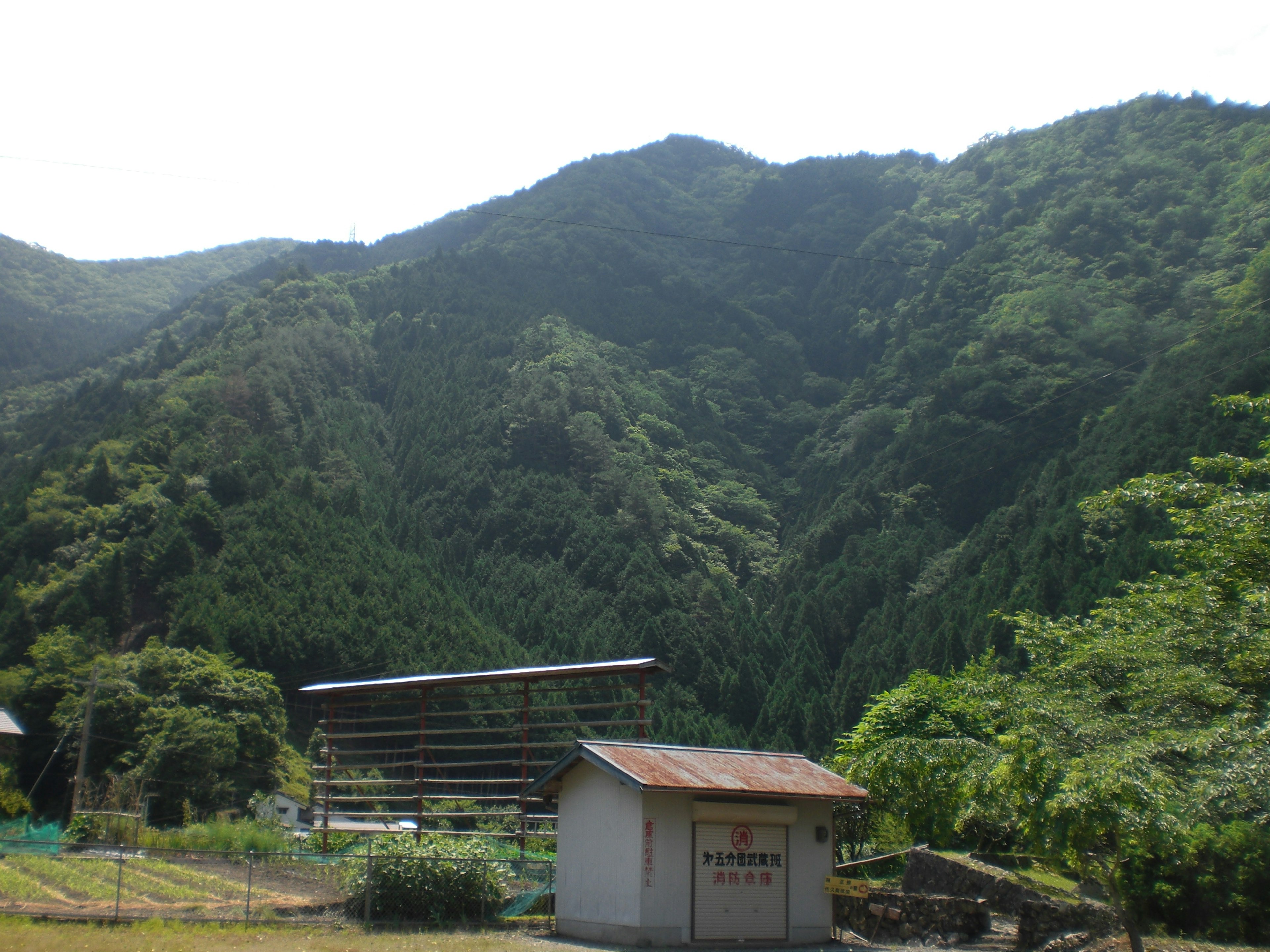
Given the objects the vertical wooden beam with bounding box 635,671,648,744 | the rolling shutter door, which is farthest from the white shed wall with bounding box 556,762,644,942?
the vertical wooden beam with bounding box 635,671,648,744

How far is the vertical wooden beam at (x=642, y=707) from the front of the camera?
52.9 ft

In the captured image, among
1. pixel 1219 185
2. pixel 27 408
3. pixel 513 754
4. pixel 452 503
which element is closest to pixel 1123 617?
pixel 513 754

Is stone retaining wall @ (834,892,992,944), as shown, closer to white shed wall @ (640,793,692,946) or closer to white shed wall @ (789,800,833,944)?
white shed wall @ (789,800,833,944)

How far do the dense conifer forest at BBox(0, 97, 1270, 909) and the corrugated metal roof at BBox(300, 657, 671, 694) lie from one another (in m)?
10.4

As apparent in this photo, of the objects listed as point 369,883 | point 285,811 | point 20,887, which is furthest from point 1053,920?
point 285,811

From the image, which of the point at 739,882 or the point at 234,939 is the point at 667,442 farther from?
the point at 234,939

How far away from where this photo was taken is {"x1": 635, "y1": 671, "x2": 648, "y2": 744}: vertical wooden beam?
52.9ft

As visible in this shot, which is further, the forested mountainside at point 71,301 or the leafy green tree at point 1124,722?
the forested mountainside at point 71,301

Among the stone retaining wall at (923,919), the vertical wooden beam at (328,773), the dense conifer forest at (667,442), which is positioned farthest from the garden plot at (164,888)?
the dense conifer forest at (667,442)

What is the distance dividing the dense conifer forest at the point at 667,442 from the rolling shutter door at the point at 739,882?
→ 10.4 metres

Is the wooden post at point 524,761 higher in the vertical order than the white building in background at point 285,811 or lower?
higher

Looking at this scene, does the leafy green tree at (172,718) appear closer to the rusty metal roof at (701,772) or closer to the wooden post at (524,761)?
the wooden post at (524,761)

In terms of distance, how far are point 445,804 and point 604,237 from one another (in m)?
115

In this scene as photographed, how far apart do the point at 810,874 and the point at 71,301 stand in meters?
168
